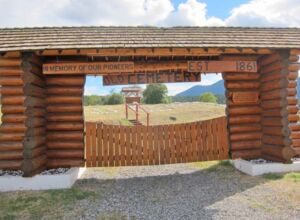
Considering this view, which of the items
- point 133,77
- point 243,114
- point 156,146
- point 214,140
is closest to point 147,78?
point 133,77

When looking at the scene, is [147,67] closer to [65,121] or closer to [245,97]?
[65,121]

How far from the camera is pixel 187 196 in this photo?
7547mm

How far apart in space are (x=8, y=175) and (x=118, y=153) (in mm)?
3440

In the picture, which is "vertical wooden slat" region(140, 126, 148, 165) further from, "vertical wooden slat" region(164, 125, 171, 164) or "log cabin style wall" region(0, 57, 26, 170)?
"log cabin style wall" region(0, 57, 26, 170)

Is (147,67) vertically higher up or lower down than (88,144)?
higher up

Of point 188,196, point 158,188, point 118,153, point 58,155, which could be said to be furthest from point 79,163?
point 188,196

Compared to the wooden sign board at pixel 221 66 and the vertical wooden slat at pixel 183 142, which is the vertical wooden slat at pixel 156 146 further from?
the wooden sign board at pixel 221 66

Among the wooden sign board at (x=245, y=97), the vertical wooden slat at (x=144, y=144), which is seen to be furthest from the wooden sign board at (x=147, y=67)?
the vertical wooden slat at (x=144, y=144)

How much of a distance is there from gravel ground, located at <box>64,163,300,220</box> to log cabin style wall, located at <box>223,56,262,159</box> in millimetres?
882

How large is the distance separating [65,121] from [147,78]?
2881 mm

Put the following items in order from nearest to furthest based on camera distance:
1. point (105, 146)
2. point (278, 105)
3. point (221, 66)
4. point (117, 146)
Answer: point (278, 105)
point (221, 66)
point (105, 146)
point (117, 146)

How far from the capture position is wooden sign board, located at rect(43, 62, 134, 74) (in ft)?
29.3

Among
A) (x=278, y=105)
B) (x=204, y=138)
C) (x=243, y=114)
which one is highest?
(x=278, y=105)

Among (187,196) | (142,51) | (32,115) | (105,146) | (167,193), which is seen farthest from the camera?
(105,146)
